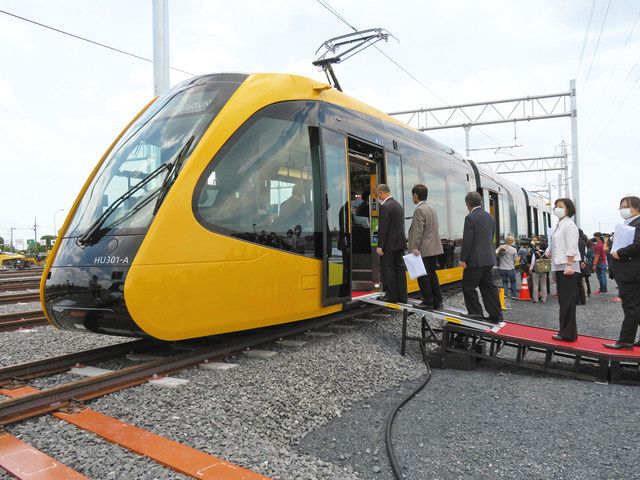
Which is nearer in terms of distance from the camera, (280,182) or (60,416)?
(60,416)

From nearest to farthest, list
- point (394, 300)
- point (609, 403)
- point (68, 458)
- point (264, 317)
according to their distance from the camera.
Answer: point (68, 458) < point (609, 403) < point (264, 317) < point (394, 300)

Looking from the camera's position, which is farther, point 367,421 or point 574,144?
point 574,144

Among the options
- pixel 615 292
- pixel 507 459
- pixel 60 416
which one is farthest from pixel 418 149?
pixel 615 292

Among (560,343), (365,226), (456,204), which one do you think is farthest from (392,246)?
(456,204)

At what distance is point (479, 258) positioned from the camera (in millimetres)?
6219

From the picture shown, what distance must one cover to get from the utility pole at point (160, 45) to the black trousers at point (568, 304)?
8961 millimetres

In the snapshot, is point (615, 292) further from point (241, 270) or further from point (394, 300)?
point (241, 270)

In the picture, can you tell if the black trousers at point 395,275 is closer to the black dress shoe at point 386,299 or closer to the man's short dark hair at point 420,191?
the black dress shoe at point 386,299

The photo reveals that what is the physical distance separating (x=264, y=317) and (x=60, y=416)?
2309 millimetres

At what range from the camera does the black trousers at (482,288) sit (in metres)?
6.32

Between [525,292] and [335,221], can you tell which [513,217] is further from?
[335,221]

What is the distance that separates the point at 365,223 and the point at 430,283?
1.86 m

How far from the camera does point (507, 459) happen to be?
3.25m

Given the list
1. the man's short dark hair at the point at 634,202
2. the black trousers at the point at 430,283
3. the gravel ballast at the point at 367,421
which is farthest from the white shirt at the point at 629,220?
the black trousers at the point at 430,283
